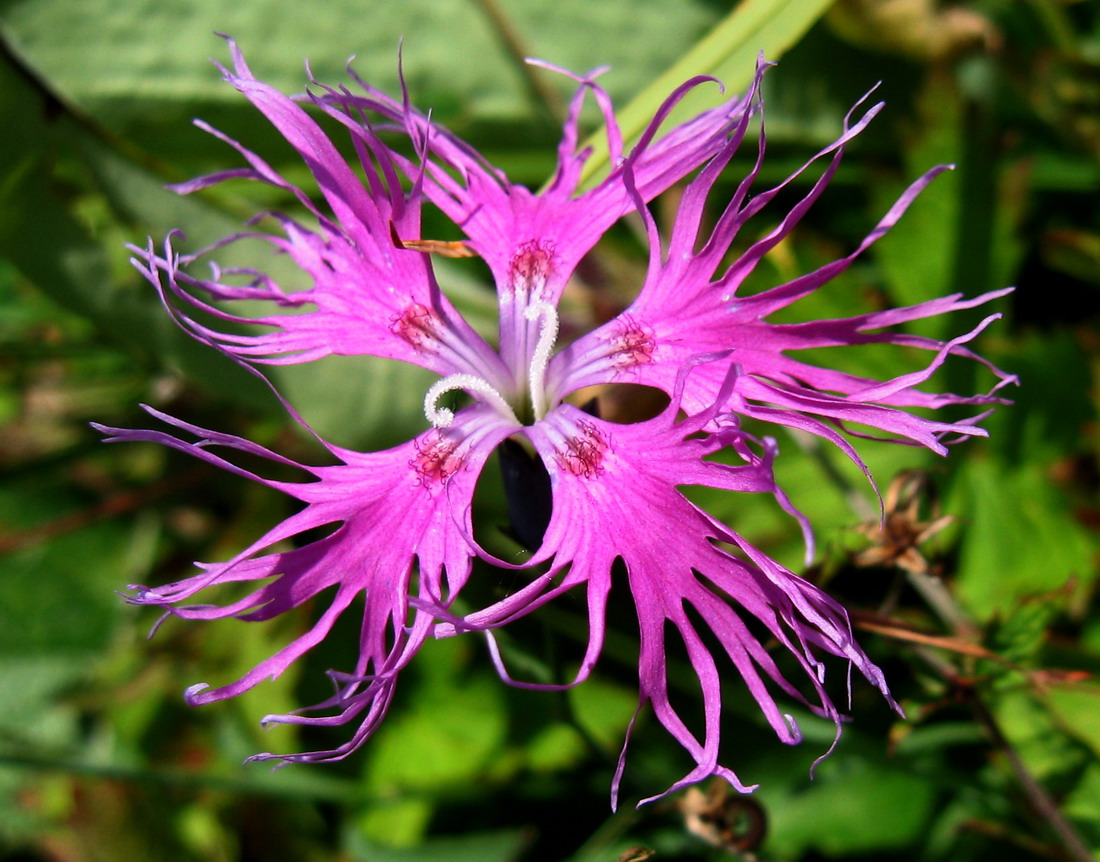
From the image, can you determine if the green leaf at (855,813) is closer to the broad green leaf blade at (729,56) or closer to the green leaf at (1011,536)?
the green leaf at (1011,536)

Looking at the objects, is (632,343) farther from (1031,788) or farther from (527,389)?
(1031,788)

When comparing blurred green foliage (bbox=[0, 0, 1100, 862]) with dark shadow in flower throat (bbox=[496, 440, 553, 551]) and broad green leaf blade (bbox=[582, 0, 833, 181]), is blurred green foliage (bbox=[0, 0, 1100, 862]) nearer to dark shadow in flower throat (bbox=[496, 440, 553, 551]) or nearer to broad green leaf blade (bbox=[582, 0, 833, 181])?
broad green leaf blade (bbox=[582, 0, 833, 181])

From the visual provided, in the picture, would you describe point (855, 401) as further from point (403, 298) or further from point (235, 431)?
point (235, 431)

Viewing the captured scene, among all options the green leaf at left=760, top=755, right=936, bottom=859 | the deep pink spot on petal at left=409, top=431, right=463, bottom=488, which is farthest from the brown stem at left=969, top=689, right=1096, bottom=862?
the deep pink spot on petal at left=409, top=431, right=463, bottom=488

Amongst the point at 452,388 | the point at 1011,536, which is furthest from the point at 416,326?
the point at 1011,536

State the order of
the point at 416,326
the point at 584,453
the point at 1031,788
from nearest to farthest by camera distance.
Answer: the point at 584,453, the point at 416,326, the point at 1031,788
